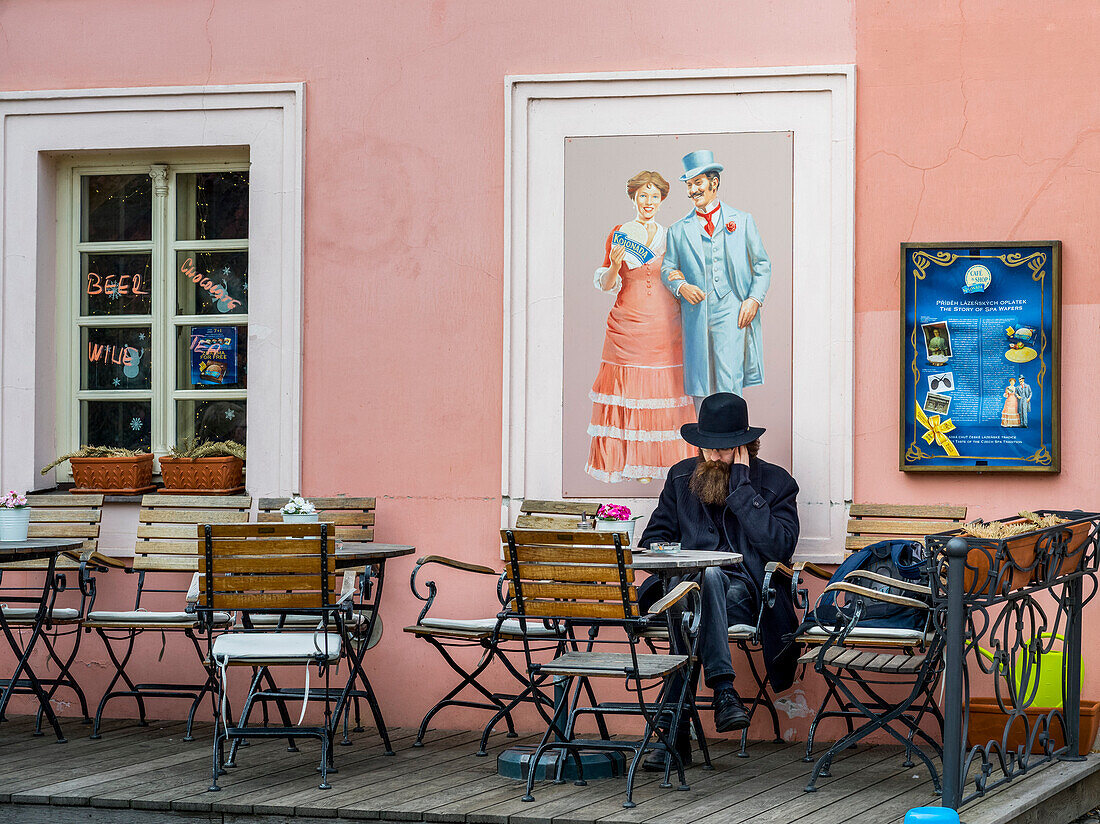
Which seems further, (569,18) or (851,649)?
(569,18)

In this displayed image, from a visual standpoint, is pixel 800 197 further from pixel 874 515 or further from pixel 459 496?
pixel 459 496

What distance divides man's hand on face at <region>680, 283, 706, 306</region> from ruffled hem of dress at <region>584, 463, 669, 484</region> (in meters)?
0.81

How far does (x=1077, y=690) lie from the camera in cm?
565

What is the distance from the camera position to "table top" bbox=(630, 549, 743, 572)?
5348 mm

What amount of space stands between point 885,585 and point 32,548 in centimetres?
358

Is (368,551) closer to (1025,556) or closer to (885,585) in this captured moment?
(885,585)

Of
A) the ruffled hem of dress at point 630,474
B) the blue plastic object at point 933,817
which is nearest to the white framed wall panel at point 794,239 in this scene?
the ruffled hem of dress at point 630,474

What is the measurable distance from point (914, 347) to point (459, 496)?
2283 mm

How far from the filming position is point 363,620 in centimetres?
622

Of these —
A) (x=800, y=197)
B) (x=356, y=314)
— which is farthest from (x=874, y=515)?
(x=356, y=314)

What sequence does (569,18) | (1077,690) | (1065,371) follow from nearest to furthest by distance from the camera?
1. (1077,690)
2. (1065,371)
3. (569,18)

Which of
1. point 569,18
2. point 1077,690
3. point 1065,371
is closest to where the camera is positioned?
point 1077,690

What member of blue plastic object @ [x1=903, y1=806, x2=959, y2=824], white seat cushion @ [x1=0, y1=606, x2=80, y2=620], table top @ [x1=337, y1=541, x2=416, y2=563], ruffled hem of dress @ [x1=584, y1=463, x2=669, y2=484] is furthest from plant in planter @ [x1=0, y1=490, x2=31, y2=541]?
blue plastic object @ [x1=903, y1=806, x2=959, y2=824]

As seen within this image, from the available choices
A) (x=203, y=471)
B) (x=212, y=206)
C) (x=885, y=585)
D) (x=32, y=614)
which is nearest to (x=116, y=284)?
(x=212, y=206)
